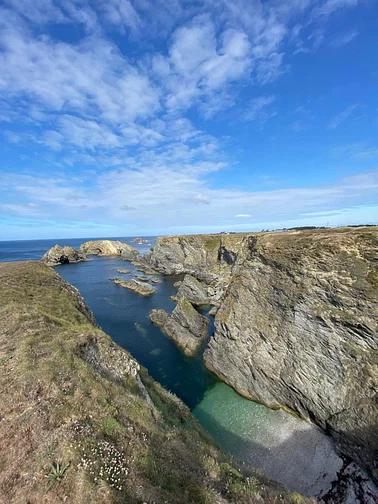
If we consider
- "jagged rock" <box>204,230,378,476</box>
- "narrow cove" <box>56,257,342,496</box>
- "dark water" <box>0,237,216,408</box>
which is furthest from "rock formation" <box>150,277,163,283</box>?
"jagged rock" <box>204,230,378,476</box>

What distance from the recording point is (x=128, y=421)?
36.2 feet

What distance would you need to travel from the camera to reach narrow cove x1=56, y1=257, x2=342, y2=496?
2025cm

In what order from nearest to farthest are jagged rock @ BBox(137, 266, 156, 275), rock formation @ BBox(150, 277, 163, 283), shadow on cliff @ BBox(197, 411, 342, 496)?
shadow on cliff @ BBox(197, 411, 342, 496), rock formation @ BBox(150, 277, 163, 283), jagged rock @ BBox(137, 266, 156, 275)

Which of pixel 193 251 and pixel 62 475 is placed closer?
pixel 62 475

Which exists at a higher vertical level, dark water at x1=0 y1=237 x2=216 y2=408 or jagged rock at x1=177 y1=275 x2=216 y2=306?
jagged rock at x1=177 y1=275 x2=216 y2=306

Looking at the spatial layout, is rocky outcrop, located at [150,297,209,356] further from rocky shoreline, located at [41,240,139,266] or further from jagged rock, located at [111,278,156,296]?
rocky shoreline, located at [41,240,139,266]

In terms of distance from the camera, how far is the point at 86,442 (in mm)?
9039

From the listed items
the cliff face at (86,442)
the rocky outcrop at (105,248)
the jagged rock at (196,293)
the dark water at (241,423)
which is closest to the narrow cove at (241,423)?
the dark water at (241,423)

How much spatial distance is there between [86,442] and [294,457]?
20.9m

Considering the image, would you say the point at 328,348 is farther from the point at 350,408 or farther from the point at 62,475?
the point at 62,475

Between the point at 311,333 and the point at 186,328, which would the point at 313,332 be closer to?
the point at 311,333

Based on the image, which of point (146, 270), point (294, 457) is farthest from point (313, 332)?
point (146, 270)

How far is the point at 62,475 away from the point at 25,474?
1380 millimetres

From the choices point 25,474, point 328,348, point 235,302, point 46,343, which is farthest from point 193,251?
point 25,474
